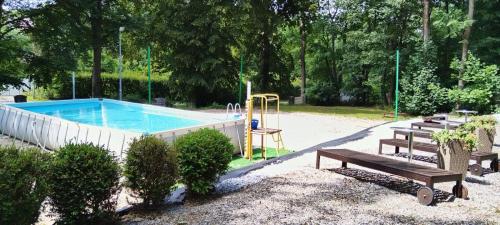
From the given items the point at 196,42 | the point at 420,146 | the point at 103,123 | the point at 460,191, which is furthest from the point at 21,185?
the point at 196,42

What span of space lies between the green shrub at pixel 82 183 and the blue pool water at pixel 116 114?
7.96 meters

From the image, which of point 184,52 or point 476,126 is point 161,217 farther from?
point 184,52

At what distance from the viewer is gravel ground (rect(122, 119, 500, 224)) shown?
160 inches

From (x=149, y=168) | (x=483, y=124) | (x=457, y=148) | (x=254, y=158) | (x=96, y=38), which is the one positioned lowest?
(x=254, y=158)

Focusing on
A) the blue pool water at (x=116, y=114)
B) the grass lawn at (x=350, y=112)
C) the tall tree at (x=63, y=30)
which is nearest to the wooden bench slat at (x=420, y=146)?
the blue pool water at (x=116, y=114)

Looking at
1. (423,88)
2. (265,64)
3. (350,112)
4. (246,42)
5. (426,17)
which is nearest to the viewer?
(423,88)

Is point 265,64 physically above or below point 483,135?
above

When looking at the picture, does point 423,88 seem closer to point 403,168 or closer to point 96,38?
point 403,168

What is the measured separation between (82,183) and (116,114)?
11644 mm

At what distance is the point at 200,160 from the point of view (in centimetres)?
473

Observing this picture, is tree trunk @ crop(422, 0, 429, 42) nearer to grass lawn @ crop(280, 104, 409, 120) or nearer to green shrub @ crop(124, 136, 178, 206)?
grass lawn @ crop(280, 104, 409, 120)

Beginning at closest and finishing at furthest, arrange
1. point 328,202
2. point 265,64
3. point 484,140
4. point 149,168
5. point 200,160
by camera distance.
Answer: point 149,168
point 328,202
point 200,160
point 484,140
point 265,64

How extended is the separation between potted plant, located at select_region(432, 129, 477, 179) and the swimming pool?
420 cm

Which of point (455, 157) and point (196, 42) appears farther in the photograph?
point (196, 42)
